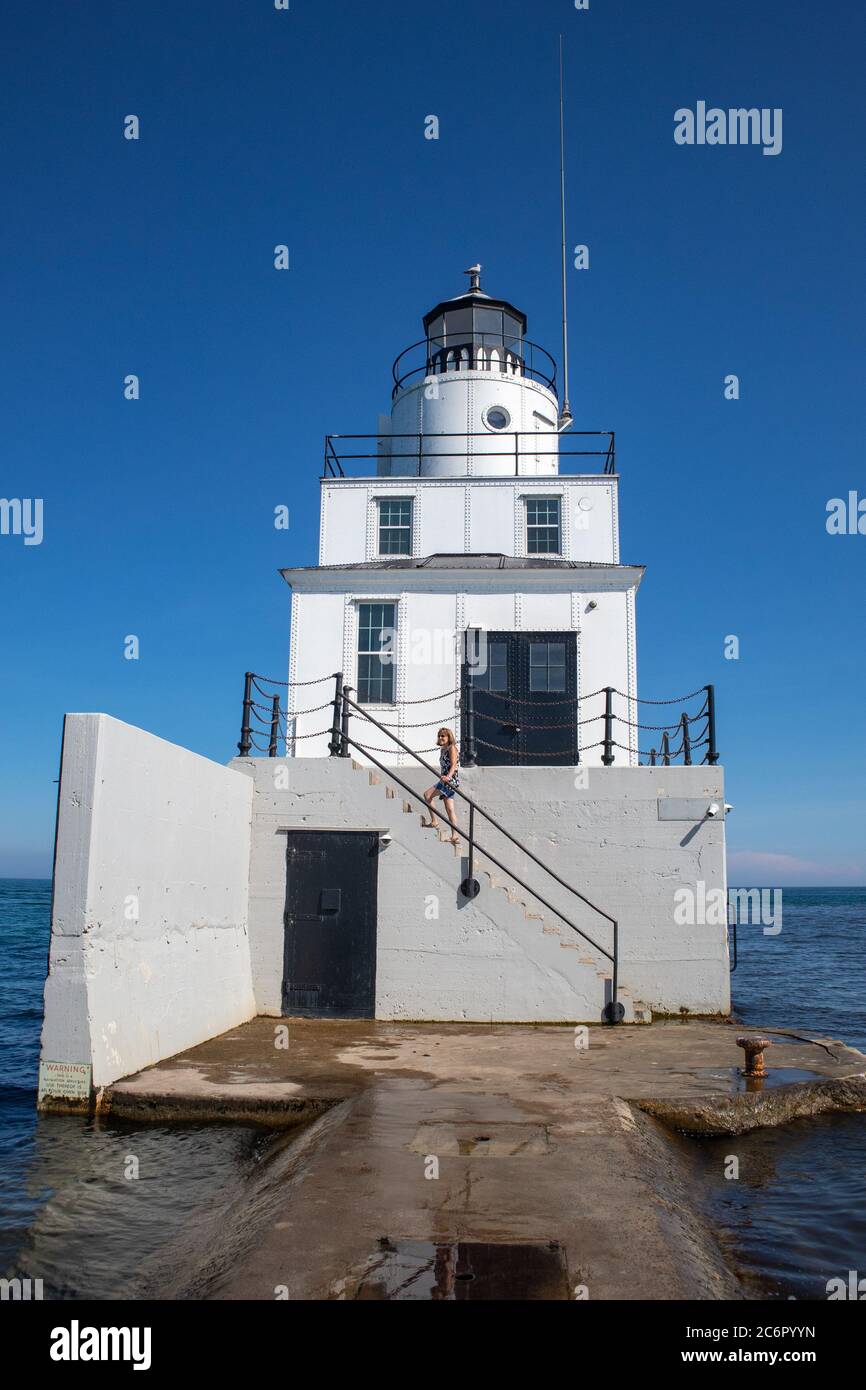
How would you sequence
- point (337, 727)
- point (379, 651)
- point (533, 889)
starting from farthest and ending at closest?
point (379, 651) → point (337, 727) → point (533, 889)

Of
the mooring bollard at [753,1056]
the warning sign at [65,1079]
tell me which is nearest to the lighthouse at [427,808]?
the warning sign at [65,1079]

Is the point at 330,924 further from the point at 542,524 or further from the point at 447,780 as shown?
the point at 542,524

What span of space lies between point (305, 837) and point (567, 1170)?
7.63 metres

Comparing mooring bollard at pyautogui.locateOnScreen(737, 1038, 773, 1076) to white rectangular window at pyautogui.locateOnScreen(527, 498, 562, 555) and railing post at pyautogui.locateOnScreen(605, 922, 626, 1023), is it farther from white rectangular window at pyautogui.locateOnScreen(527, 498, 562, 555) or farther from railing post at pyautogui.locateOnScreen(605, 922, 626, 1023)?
white rectangular window at pyautogui.locateOnScreen(527, 498, 562, 555)

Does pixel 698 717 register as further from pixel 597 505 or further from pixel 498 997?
pixel 597 505

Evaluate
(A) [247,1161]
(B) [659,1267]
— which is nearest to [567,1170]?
(B) [659,1267]

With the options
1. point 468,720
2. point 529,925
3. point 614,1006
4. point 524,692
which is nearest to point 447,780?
point 529,925

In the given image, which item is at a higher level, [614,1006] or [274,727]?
[274,727]

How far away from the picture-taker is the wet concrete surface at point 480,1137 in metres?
4.57

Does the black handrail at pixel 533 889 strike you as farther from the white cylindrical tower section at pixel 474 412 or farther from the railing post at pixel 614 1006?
the white cylindrical tower section at pixel 474 412

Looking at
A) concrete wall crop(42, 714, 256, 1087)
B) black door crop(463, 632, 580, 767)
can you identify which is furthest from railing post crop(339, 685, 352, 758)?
black door crop(463, 632, 580, 767)

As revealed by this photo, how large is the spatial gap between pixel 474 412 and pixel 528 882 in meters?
11.5

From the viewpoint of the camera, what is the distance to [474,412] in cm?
2108

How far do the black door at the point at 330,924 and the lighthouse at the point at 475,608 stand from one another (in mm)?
2789
